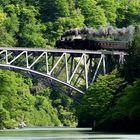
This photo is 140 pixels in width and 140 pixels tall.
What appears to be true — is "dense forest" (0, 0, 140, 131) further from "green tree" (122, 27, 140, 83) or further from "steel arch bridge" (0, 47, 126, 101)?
"steel arch bridge" (0, 47, 126, 101)

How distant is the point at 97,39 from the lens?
472 ft

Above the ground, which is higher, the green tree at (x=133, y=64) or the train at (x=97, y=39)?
the green tree at (x=133, y=64)

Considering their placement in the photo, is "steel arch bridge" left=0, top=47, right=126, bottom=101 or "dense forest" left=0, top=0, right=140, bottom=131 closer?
"dense forest" left=0, top=0, right=140, bottom=131

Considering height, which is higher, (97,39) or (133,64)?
(133,64)

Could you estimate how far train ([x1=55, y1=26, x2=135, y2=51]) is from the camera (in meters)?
139

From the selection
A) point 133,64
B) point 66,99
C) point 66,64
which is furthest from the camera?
point 66,99

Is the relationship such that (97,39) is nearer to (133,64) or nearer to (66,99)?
(133,64)

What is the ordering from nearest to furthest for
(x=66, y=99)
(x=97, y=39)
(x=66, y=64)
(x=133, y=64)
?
(x=133, y=64) → (x=66, y=64) → (x=97, y=39) → (x=66, y=99)

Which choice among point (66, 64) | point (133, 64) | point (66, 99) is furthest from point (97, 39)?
point (66, 99)

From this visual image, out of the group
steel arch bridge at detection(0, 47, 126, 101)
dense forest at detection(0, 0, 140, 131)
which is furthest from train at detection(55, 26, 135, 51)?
dense forest at detection(0, 0, 140, 131)

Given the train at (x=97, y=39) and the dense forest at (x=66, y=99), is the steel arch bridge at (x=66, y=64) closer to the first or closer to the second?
the train at (x=97, y=39)

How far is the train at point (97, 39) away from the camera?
13900 centimetres

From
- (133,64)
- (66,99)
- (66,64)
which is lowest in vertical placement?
(66,99)

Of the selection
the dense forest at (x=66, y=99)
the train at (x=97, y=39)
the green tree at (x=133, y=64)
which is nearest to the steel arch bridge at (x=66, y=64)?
the train at (x=97, y=39)
